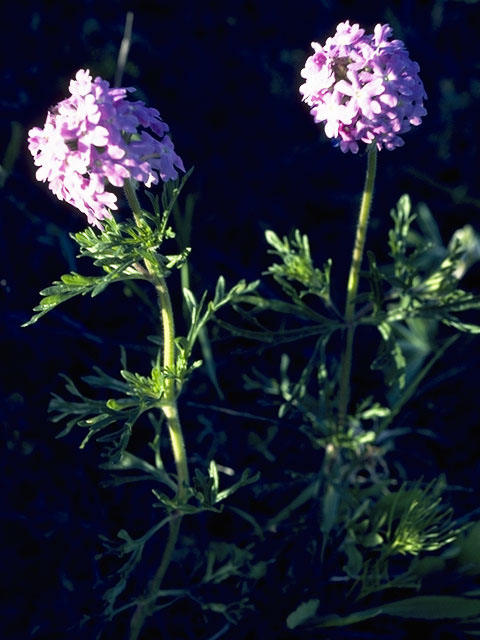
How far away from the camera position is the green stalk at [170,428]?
8.41ft

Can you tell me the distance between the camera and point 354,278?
9.76 feet

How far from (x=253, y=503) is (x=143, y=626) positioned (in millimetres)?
703

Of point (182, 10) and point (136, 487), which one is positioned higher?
point (182, 10)

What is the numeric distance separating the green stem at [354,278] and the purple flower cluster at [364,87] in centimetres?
13

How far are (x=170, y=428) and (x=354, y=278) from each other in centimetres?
84

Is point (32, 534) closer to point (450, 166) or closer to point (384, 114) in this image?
point (384, 114)

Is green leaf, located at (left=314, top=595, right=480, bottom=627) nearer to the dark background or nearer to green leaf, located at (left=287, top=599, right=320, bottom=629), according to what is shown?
green leaf, located at (left=287, top=599, right=320, bottom=629)

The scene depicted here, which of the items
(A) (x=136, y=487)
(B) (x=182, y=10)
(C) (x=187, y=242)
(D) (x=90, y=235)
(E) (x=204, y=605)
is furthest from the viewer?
(B) (x=182, y=10)

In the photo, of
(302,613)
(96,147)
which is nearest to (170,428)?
(302,613)

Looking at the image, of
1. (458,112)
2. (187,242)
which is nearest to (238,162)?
(187,242)

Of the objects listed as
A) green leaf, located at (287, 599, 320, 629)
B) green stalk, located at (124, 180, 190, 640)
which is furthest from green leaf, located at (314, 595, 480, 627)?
green stalk, located at (124, 180, 190, 640)

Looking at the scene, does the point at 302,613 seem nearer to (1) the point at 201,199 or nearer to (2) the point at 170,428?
(2) the point at 170,428

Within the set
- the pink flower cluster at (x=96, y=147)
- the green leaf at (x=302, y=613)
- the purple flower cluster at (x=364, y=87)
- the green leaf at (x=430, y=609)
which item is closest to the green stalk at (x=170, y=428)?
the pink flower cluster at (x=96, y=147)

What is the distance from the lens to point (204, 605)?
2.92 m
